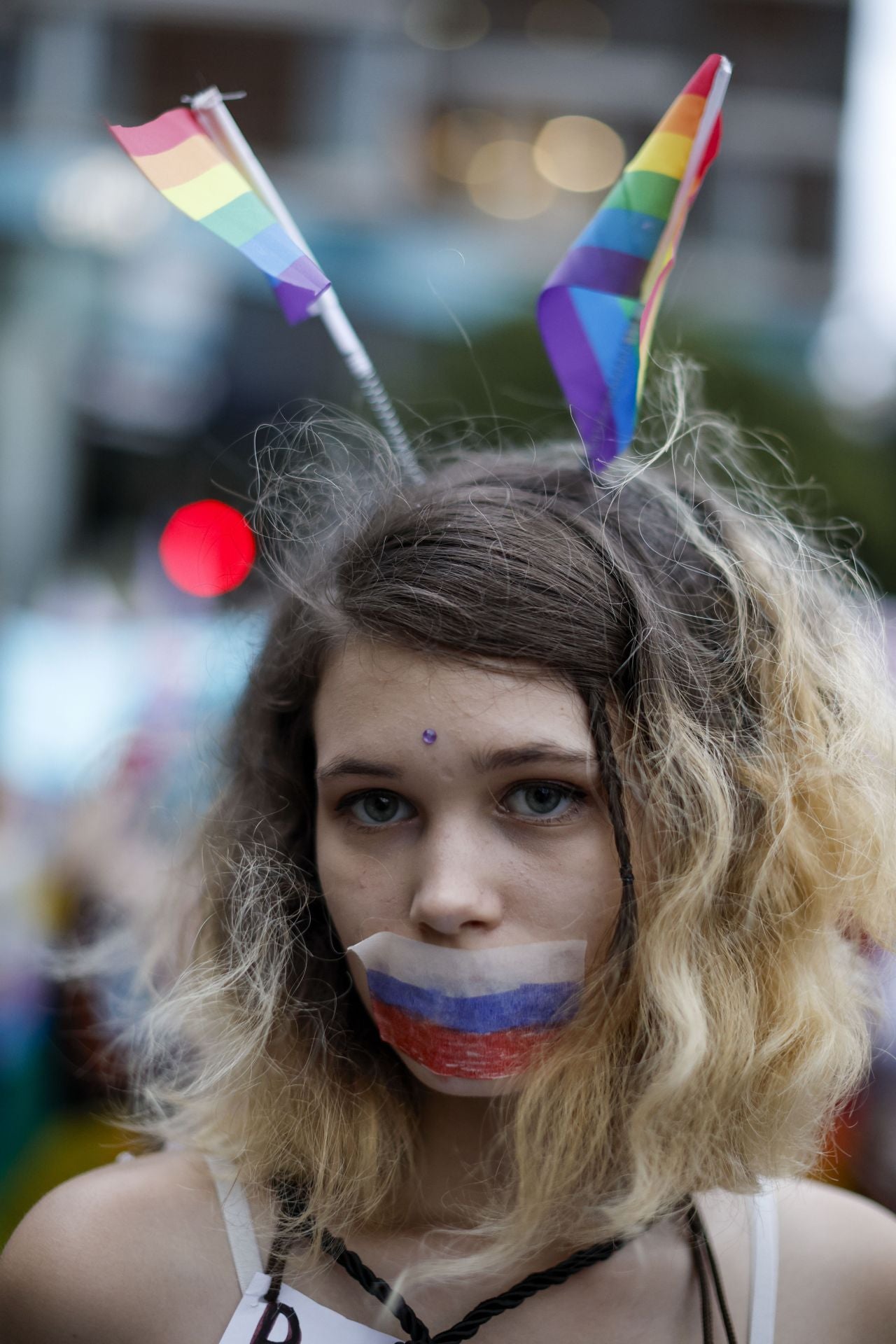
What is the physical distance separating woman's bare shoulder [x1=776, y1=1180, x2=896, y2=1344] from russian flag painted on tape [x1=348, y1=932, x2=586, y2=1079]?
40cm

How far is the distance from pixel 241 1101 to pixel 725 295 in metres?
10.9

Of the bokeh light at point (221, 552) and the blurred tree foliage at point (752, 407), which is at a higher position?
the bokeh light at point (221, 552)

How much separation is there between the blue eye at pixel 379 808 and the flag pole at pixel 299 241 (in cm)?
44

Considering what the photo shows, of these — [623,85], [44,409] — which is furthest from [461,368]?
[623,85]

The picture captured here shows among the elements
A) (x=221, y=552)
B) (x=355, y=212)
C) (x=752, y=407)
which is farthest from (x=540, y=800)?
(x=355, y=212)

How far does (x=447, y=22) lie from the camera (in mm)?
10898

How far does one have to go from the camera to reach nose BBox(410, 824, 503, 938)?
1162 millimetres

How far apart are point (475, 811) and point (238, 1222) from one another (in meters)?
0.58

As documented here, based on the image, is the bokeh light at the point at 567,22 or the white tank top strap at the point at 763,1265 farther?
the bokeh light at the point at 567,22

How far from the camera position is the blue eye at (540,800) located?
123 centimetres

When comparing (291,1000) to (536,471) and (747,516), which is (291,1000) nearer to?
(536,471)

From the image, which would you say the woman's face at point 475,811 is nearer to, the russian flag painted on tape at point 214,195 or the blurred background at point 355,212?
the russian flag painted on tape at point 214,195

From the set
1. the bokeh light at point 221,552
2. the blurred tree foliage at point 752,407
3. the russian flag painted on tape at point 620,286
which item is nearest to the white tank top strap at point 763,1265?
the russian flag painted on tape at point 620,286

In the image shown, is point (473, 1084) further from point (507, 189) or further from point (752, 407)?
point (507, 189)
